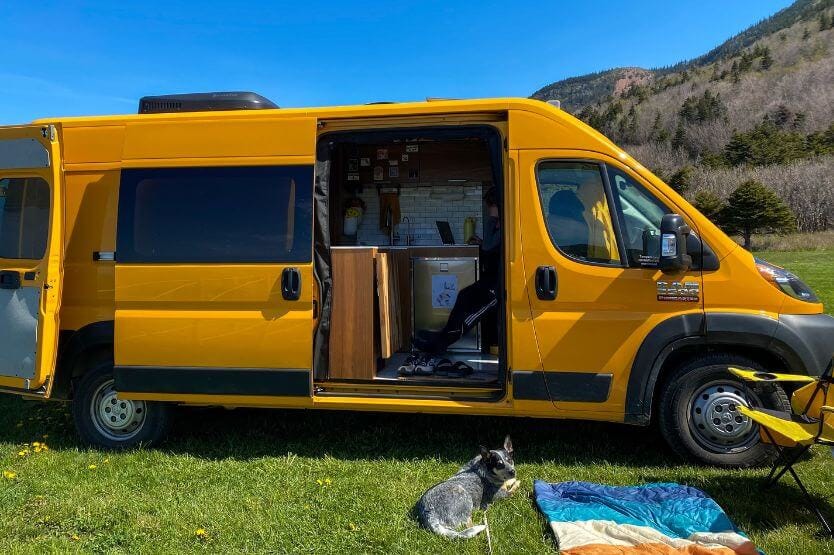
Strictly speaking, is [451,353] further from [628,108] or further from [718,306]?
[628,108]

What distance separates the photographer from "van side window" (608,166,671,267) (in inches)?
160

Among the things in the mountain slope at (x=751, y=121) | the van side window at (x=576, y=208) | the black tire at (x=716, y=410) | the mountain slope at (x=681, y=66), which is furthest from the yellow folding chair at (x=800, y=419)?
A: the mountain slope at (x=681, y=66)

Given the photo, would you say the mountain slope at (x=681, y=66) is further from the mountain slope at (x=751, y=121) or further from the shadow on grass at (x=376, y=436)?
the shadow on grass at (x=376, y=436)

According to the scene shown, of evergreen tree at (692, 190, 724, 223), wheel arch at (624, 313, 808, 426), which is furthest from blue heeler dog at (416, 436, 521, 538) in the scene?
evergreen tree at (692, 190, 724, 223)

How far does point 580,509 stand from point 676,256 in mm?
1737

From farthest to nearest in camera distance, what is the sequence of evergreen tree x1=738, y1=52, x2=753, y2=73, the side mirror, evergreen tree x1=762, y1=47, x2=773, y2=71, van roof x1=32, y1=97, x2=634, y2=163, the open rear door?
evergreen tree x1=738, y1=52, x2=753, y2=73 → evergreen tree x1=762, y1=47, x2=773, y2=71 → the open rear door → van roof x1=32, y1=97, x2=634, y2=163 → the side mirror

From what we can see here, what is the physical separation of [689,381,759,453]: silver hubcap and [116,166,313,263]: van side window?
3.01m

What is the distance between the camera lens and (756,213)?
27.5 metres

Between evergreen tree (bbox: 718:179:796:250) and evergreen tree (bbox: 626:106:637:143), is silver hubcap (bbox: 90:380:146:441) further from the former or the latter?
evergreen tree (bbox: 626:106:637:143)

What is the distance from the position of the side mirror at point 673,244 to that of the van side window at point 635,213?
17 centimetres

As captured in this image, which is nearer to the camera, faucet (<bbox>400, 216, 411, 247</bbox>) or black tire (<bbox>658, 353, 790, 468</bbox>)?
black tire (<bbox>658, 353, 790, 468</bbox>)

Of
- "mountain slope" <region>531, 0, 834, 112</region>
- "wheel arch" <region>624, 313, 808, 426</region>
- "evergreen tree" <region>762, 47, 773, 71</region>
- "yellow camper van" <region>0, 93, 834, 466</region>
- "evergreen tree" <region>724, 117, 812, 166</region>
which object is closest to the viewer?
"wheel arch" <region>624, 313, 808, 426</region>

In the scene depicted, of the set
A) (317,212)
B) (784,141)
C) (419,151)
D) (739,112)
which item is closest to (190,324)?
(317,212)

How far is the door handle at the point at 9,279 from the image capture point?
15.1 feet
